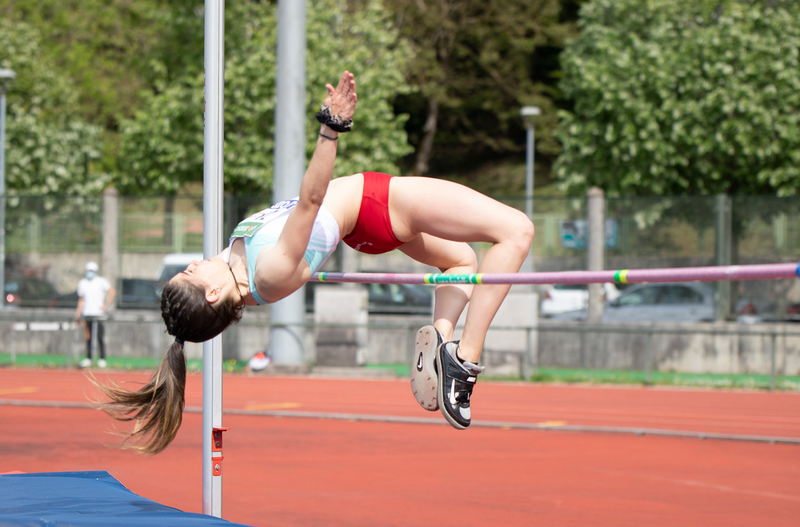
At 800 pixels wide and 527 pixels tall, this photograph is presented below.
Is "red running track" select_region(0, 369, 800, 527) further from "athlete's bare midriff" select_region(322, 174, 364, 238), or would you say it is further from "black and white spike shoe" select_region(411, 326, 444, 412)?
"athlete's bare midriff" select_region(322, 174, 364, 238)

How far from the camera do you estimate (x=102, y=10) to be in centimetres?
A: 3825

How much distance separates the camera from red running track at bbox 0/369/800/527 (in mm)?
5879

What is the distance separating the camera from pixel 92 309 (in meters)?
14.6

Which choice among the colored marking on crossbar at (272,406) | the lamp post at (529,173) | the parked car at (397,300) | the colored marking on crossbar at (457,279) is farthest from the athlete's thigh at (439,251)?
the parked car at (397,300)

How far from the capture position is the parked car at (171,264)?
632 inches

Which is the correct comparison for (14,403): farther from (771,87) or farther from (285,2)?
(771,87)

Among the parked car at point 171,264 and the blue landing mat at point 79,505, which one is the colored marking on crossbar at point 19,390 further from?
the blue landing mat at point 79,505

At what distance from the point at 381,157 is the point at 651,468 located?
17442 millimetres

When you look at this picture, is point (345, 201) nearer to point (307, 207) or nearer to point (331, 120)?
point (307, 207)

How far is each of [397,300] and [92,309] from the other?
4.91 metres

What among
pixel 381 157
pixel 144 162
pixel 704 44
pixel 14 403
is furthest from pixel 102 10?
pixel 14 403

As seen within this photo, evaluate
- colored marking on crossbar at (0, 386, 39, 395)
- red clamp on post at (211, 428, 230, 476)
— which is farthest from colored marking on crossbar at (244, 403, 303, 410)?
red clamp on post at (211, 428, 230, 476)

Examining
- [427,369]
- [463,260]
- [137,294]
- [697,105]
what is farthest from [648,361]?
[697,105]

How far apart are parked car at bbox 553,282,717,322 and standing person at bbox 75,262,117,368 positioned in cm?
770
